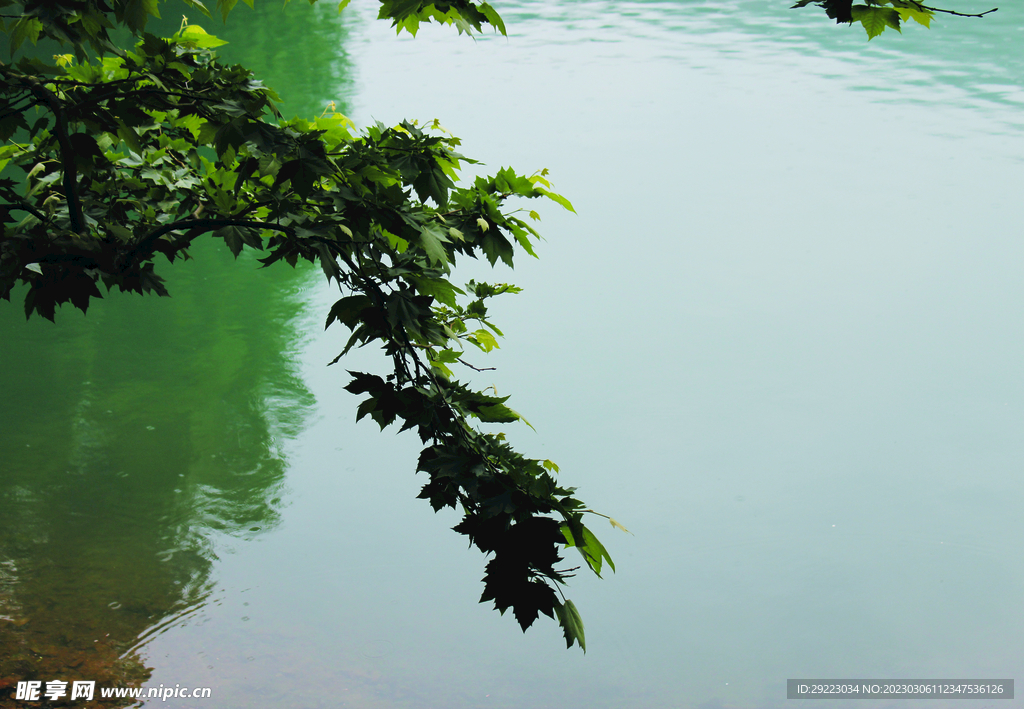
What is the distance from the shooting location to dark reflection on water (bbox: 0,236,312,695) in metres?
2.86

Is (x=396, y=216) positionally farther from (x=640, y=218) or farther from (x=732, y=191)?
(x=732, y=191)

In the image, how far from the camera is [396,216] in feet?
4.53

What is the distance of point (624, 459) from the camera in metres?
3.88

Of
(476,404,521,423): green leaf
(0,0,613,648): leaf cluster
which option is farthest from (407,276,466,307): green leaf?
(476,404,521,423): green leaf

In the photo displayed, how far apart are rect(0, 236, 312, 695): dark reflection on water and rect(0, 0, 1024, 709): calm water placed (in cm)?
1

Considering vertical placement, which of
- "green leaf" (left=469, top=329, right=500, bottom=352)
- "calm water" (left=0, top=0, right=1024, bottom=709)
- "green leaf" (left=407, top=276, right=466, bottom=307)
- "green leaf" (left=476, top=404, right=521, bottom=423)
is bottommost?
"calm water" (left=0, top=0, right=1024, bottom=709)

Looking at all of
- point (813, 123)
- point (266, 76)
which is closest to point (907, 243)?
point (813, 123)

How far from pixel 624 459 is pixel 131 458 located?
2.07 meters

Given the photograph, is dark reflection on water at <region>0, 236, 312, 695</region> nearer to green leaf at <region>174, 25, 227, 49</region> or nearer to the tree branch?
the tree branch

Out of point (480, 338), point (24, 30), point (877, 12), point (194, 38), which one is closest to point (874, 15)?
point (877, 12)

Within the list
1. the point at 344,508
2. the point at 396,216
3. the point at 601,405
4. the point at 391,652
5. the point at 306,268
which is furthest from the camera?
the point at 306,268

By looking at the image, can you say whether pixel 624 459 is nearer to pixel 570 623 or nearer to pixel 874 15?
pixel 570 623

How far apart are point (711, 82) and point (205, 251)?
5.81 meters

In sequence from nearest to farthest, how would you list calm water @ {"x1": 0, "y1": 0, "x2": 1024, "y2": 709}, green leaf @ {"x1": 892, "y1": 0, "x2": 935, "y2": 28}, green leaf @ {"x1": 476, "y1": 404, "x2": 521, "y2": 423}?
1. green leaf @ {"x1": 892, "y1": 0, "x2": 935, "y2": 28}
2. green leaf @ {"x1": 476, "y1": 404, "x2": 521, "y2": 423}
3. calm water @ {"x1": 0, "y1": 0, "x2": 1024, "y2": 709}
